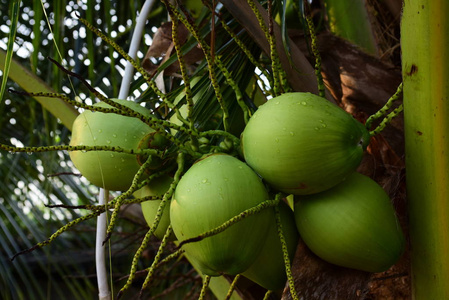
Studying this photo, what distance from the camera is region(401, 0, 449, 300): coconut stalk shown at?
0.72m

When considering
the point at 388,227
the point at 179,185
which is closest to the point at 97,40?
the point at 179,185

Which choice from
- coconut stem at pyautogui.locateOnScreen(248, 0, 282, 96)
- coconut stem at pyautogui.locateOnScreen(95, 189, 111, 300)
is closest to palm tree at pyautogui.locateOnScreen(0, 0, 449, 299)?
coconut stem at pyautogui.locateOnScreen(248, 0, 282, 96)

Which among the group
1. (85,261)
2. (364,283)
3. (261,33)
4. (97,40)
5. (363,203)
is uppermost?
(97,40)

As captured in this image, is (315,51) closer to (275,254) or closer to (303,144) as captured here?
(303,144)

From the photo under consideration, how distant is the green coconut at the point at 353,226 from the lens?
699mm

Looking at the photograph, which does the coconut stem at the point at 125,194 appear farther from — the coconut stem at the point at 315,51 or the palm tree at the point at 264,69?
the coconut stem at the point at 315,51

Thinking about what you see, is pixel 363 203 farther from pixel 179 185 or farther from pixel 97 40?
pixel 97 40

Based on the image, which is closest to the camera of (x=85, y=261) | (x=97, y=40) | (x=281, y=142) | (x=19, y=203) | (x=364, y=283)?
(x=281, y=142)

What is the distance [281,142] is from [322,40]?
51 cm

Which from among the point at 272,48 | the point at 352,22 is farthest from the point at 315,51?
the point at 352,22

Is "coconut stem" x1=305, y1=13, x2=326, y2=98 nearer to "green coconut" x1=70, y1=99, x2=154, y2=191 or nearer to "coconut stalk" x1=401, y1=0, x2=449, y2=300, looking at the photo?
"coconut stalk" x1=401, y1=0, x2=449, y2=300

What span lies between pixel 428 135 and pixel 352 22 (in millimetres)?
519

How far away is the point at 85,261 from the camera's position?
2273 mm

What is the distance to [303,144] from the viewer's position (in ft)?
2.18
